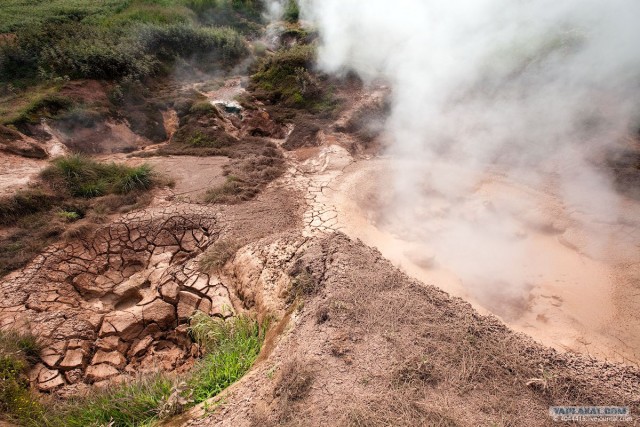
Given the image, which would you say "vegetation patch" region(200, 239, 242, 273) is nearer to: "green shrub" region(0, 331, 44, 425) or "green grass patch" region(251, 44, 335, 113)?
"green shrub" region(0, 331, 44, 425)

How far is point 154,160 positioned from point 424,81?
18.5 ft

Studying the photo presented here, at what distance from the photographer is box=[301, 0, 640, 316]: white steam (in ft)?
14.6

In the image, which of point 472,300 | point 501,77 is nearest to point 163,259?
point 472,300

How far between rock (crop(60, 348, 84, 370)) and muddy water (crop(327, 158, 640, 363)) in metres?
3.10

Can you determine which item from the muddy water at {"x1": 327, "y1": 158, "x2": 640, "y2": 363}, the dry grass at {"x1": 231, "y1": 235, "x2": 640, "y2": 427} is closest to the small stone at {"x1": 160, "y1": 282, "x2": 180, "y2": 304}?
the dry grass at {"x1": 231, "y1": 235, "x2": 640, "y2": 427}

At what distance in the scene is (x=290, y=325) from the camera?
8.75ft

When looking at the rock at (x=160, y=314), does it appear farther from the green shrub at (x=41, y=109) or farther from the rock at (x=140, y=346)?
the green shrub at (x=41, y=109)

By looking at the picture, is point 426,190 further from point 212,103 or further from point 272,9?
point 272,9

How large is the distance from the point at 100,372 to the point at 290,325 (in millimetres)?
2067

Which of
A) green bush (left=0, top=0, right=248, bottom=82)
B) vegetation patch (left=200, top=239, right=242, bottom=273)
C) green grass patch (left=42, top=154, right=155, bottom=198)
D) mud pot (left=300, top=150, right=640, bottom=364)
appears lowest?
vegetation patch (left=200, top=239, right=242, bottom=273)

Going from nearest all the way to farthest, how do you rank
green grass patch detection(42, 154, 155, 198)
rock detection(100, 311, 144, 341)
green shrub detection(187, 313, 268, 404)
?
green shrub detection(187, 313, 268, 404) < rock detection(100, 311, 144, 341) < green grass patch detection(42, 154, 155, 198)

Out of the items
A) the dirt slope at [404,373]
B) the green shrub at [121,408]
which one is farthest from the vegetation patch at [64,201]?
the dirt slope at [404,373]

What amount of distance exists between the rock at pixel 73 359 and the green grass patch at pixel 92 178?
8.12 feet

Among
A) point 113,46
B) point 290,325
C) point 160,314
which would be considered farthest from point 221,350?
point 113,46
